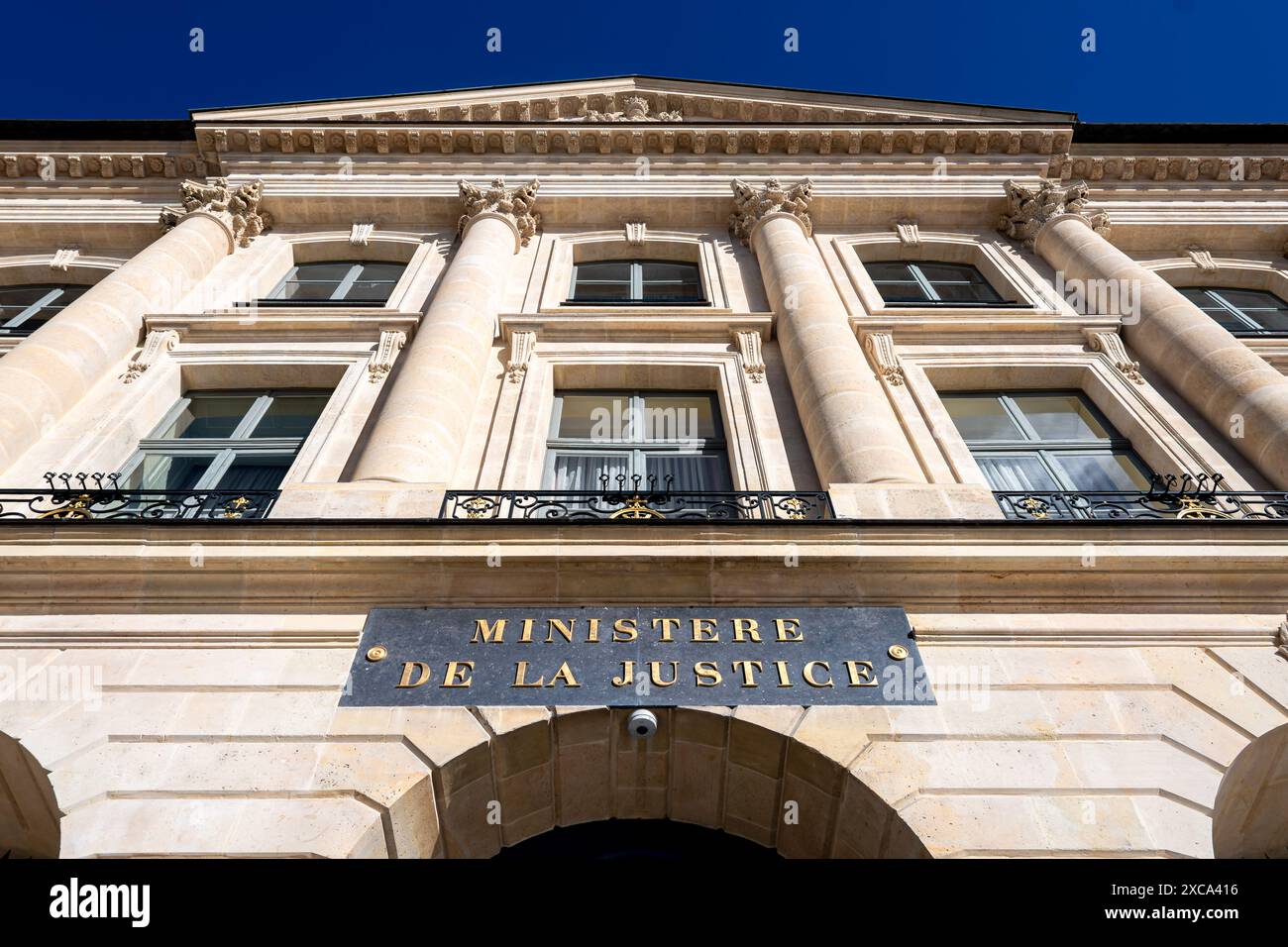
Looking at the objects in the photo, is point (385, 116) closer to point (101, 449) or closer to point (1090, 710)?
point (101, 449)

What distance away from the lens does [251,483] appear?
9891 millimetres

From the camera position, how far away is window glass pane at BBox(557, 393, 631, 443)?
443 inches

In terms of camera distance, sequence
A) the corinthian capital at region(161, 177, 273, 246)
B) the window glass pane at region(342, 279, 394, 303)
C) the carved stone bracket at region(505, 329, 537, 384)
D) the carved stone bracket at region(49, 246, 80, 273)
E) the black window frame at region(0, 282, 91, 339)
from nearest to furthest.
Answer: the carved stone bracket at region(505, 329, 537, 384), the black window frame at region(0, 282, 91, 339), the window glass pane at region(342, 279, 394, 303), the corinthian capital at region(161, 177, 273, 246), the carved stone bracket at region(49, 246, 80, 273)

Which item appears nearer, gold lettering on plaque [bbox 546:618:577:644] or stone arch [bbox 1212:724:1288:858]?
stone arch [bbox 1212:724:1288:858]

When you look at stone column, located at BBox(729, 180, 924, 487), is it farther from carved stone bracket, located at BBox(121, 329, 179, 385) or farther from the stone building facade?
carved stone bracket, located at BBox(121, 329, 179, 385)

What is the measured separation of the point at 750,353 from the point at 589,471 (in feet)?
10.8

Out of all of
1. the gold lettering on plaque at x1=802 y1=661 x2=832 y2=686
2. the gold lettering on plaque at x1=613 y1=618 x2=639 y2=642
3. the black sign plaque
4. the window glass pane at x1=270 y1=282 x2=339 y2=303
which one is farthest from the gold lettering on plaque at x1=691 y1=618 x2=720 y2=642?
the window glass pane at x1=270 y1=282 x2=339 y2=303

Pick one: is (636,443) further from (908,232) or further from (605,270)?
(908,232)

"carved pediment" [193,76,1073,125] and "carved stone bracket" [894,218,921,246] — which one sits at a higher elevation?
"carved pediment" [193,76,1073,125]

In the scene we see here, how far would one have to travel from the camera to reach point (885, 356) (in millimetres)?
11883

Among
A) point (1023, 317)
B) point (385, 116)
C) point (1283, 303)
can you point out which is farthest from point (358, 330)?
point (1283, 303)

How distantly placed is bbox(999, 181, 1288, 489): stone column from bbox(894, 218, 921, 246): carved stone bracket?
1.74 metres

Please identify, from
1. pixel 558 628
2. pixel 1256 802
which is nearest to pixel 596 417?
pixel 558 628

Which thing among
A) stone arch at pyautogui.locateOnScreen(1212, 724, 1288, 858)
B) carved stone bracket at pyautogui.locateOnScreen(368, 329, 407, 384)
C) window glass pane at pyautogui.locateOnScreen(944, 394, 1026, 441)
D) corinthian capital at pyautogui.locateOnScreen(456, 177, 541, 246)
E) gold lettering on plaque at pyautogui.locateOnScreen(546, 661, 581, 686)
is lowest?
stone arch at pyautogui.locateOnScreen(1212, 724, 1288, 858)
